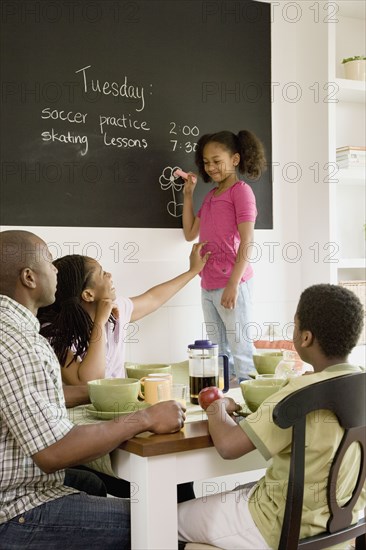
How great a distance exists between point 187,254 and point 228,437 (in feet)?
6.88

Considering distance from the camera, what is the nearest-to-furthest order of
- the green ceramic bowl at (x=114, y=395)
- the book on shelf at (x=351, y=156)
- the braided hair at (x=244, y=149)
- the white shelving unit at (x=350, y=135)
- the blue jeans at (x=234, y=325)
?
the green ceramic bowl at (x=114, y=395)
the blue jeans at (x=234, y=325)
the braided hair at (x=244, y=149)
the book on shelf at (x=351, y=156)
the white shelving unit at (x=350, y=135)

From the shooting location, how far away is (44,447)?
143cm

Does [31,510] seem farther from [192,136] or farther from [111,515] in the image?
[192,136]

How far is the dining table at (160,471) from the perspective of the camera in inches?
56.6

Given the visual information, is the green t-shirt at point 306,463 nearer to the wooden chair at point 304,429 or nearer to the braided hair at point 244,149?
the wooden chair at point 304,429

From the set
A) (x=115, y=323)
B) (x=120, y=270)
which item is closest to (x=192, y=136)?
(x=120, y=270)

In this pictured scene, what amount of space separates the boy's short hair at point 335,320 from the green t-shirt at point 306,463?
0.24 feet

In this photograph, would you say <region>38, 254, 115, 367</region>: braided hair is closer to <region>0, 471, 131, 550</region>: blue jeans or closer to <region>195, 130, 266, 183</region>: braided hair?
<region>0, 471, 131, 550</region>: blue jeans

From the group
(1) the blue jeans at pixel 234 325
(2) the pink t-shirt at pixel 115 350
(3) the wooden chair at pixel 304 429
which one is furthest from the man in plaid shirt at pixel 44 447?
(1) the blue jeans at pixel 234 325

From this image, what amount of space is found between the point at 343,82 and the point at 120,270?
1.50m

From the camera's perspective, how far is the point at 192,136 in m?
3.55

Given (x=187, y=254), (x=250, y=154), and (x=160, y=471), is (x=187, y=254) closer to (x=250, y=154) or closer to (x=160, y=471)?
(x=250, y=154)

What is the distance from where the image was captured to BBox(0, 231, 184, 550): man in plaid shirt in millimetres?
1434

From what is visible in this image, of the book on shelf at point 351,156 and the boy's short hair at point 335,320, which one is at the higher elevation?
the book on shelf at point 351,156
